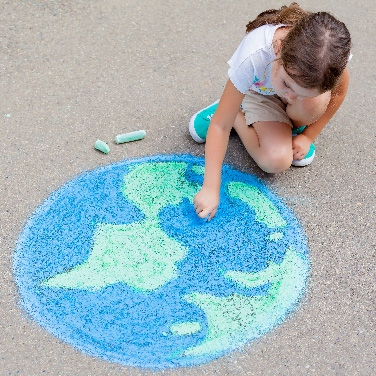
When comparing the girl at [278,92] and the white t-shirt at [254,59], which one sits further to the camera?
the white t-shirt at [254,59]

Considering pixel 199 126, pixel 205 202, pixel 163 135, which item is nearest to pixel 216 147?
pixel 205 202

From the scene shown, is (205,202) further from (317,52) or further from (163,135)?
(317,52)

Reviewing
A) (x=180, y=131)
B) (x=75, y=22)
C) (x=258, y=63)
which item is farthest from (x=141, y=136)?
(x=75, y=22)

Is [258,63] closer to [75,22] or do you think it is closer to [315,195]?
[315,195]

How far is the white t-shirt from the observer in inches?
74.5

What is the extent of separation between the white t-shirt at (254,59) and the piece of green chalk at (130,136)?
1.94ft

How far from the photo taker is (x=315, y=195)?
2189 millimetres

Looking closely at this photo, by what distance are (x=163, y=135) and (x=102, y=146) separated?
0.30 meters

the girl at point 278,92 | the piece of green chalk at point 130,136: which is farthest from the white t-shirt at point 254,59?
the piece of green chalk at point 130,136

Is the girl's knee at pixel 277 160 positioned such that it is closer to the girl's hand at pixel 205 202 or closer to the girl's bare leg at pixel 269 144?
the girl's bare leg at pixel 269 144

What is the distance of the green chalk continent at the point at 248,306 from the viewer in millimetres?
1657

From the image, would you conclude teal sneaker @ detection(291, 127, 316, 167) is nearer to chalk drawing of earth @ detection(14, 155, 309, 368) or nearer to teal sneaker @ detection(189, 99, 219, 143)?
chalk drawing of earth @ detection(14, 155, 309, 368)

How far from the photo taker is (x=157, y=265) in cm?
186

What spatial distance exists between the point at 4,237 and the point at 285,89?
45.0 inches
